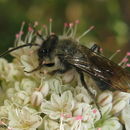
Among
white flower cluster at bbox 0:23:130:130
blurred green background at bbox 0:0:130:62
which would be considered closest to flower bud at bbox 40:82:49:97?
white flower cluster at bbox 0:23:130:130

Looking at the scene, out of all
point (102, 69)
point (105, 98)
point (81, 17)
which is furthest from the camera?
point (81, 17)

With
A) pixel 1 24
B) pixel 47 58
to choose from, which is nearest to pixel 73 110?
pixel 47 58

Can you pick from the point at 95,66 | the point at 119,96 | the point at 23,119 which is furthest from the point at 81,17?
the point at 23,119

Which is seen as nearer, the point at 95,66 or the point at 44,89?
the point at 95,66

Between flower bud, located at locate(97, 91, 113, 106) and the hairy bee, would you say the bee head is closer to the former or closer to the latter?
the hairy bee

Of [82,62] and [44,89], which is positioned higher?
[82,62]

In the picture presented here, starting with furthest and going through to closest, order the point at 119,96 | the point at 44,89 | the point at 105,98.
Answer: the point at 119,96 < the point at 105,98 < the point at 44,89

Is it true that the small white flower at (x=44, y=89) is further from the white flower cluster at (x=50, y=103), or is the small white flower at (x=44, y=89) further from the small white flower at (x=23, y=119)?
the small white flower at (x=23, y=119)

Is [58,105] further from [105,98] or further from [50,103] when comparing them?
[105,98]
